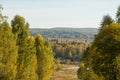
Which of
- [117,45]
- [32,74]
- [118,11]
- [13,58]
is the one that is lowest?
[32,74]

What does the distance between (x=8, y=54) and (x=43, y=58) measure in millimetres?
20558

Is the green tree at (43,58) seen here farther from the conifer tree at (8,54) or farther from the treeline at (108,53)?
the treeline at (108,53)

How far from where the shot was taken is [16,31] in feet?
170

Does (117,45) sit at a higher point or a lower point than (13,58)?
higher

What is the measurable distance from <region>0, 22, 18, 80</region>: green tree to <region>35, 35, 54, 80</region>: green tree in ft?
61.5

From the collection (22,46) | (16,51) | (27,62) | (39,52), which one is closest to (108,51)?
(16,51)

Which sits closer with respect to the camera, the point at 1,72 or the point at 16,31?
the point at 1,72

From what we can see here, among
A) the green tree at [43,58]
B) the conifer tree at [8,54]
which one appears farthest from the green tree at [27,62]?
the green tree at [43,58]

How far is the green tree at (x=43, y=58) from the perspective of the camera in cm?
6800

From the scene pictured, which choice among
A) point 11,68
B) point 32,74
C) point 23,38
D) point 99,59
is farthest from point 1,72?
point 99,59

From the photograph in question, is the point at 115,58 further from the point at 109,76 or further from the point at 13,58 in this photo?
the point at 13,58

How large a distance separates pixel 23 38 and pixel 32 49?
4.18 metres

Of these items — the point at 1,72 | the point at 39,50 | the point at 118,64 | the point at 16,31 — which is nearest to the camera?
the point at 118,64

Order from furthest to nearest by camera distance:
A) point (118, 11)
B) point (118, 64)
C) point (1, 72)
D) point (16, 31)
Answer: point (16, 31) < point (1, 72) < point (118, 11) < point (118, 64)
